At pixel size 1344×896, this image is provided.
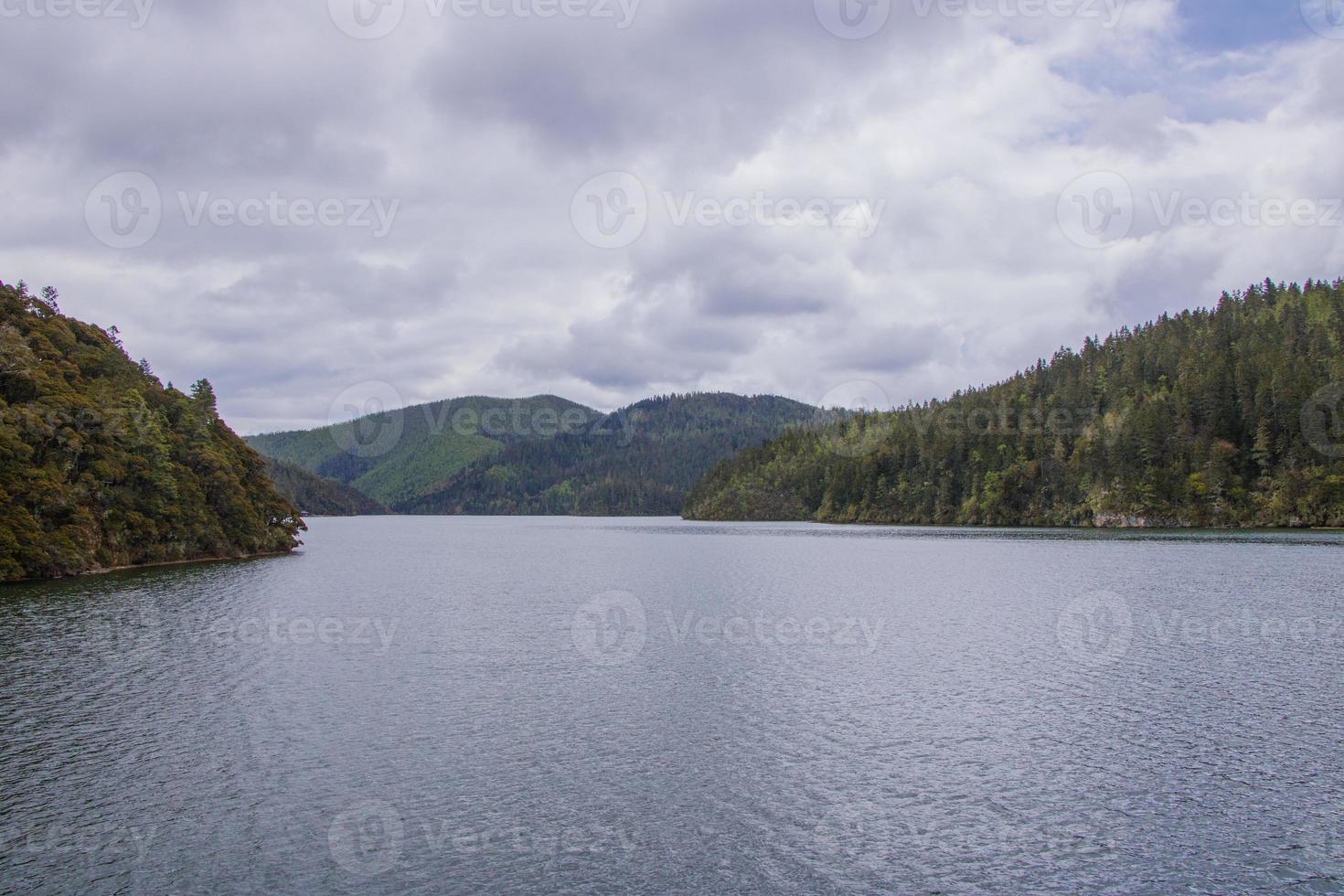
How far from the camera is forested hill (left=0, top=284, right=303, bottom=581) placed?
257 ft

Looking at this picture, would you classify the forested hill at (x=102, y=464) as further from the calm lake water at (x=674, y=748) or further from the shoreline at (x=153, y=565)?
the calm lake water at (x=674, y=748)

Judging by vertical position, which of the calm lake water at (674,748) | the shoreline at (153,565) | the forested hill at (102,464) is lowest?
the calm lake water at (674,748)

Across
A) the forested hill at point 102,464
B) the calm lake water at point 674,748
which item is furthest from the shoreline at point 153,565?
the calm lake water at point 674,748

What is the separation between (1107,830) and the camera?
22.8 meters

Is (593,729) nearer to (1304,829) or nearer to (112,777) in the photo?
(112,777)

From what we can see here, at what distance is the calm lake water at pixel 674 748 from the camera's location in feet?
67.9

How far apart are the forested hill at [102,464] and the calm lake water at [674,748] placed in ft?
58.7

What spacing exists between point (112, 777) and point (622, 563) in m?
85.2

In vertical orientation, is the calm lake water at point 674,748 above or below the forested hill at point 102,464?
below

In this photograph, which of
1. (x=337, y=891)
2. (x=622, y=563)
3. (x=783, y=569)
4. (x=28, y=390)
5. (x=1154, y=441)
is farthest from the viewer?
(x=1154, y=441)

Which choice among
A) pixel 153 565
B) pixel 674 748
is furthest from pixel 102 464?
pixel 674 748

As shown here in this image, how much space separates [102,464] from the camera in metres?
88.5

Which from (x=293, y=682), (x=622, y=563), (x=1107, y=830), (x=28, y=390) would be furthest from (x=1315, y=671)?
(x=28, y=390)

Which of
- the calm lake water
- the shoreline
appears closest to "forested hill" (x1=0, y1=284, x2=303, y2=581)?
the shoreline
